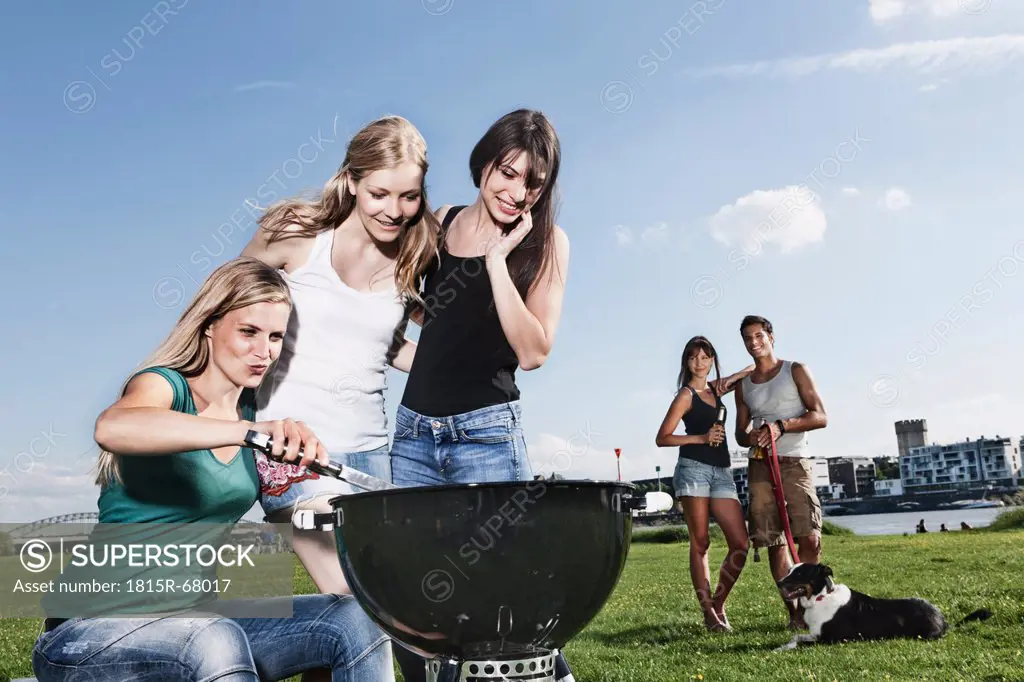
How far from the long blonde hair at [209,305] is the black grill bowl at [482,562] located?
21.5 inches

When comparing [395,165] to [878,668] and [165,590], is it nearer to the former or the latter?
[165,590]

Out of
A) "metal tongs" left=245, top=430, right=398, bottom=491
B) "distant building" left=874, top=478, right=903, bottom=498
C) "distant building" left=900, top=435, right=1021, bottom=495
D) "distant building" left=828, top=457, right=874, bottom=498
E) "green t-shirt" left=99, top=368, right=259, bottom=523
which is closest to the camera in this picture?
"metal tongs" left=245, top=430, right=398, bottom=491

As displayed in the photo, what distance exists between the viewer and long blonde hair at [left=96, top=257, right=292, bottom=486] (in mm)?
1777

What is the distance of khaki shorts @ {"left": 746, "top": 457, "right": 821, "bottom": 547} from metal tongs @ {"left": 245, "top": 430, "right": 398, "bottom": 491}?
3400 mm

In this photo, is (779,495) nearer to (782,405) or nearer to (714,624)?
(782,405)

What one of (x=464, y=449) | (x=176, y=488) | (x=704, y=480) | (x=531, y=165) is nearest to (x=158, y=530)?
(x=176, y=488)

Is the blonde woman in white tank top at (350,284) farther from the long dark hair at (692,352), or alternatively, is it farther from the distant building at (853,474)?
the distant building at (853,474)

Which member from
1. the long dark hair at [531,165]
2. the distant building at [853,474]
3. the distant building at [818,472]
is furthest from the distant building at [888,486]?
the long dark hair at [531,165]

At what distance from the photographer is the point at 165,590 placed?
161cm

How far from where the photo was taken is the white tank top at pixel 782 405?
4629 mm

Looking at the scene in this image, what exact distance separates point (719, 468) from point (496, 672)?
3.56m

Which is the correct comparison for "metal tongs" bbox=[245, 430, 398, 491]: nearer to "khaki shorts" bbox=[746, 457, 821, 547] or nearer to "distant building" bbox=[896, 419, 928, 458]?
"khaki shorts" bbox=[746, 457, 821, 547]

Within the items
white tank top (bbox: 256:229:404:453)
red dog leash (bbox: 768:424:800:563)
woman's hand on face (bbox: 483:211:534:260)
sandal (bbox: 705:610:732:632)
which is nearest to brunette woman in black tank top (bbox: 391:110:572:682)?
woman's hand on face (bbox: 483:211:534:260)

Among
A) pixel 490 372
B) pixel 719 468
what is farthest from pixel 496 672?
pixel 719 468
